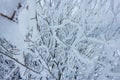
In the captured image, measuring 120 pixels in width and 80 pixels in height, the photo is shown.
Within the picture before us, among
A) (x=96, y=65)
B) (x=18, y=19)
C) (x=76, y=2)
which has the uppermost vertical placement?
(x=76, y=2)

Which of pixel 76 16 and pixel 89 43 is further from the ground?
pixel 76 16

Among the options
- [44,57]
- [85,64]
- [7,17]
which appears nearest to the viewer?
[7,17]

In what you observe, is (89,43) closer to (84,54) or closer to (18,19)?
(84,54)

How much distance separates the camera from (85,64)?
15.4 feet

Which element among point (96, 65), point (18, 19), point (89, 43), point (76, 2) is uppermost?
point (76, 2)

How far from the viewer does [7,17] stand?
387 centimetres

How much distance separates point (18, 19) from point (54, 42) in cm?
107

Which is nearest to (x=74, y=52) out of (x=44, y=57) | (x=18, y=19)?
(x=44, y=57)

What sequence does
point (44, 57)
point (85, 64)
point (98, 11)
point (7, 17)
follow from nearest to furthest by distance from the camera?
1. point (7, 17)
2. point (98, 11)
3. point (85, 64)
4. point (44, 57)

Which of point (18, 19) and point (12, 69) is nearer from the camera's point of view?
point (18, 19)

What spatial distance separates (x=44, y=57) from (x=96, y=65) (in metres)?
0.97

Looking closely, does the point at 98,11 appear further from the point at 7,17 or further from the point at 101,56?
the point at 7,17

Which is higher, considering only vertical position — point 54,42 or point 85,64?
point 54,42

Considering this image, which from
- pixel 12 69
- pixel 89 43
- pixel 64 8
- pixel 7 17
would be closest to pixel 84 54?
pixel 89 43
